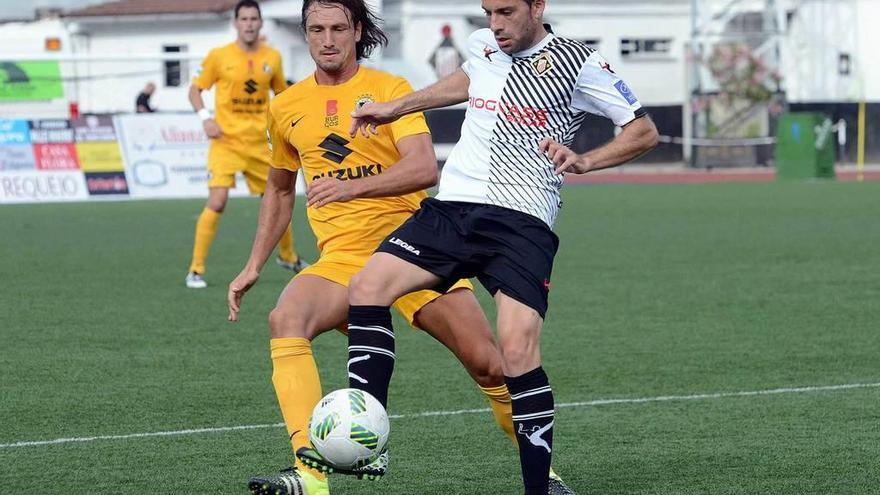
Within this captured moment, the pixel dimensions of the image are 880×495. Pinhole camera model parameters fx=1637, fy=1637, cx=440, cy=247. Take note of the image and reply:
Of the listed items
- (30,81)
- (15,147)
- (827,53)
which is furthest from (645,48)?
(15,147)

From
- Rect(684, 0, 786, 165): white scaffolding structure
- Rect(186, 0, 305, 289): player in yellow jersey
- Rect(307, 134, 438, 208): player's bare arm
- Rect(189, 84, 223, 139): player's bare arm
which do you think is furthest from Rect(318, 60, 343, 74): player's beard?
Rect(684, 0, 786, 165): white scaffolding structure

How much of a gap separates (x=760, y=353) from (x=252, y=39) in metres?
5.98

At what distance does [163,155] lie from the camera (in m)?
25.0

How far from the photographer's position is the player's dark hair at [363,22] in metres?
6.12

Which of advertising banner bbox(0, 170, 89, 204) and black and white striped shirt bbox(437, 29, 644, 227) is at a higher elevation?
black and white striped shirt bbox(437, 29, 644, 227)

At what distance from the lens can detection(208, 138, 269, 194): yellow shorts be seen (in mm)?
13625

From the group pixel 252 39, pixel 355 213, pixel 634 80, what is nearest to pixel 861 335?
pixel 355 213

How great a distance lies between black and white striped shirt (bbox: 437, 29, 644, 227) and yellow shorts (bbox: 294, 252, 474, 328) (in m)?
0.50

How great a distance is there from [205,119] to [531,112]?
8.49m

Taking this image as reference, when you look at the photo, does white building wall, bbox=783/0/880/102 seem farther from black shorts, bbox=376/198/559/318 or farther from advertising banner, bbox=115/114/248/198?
black shorts, bbox=376/198/559/318

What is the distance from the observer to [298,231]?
19531mm

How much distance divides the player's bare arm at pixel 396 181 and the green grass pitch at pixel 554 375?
111 centimetres

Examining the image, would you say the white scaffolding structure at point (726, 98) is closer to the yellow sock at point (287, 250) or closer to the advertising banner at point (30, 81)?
the advertising banner at point (30, 81)

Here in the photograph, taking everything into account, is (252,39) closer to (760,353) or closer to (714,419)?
(760,353)
